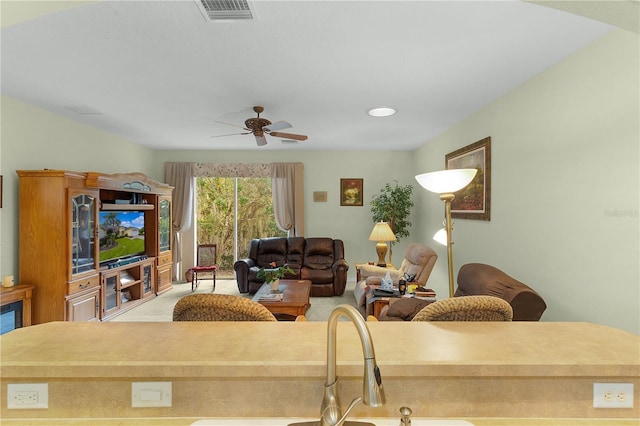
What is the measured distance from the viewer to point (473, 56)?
7.80 feet

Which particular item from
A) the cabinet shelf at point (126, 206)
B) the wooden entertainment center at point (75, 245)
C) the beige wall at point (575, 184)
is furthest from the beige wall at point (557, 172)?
the cabinet shelf at point (126, 206)

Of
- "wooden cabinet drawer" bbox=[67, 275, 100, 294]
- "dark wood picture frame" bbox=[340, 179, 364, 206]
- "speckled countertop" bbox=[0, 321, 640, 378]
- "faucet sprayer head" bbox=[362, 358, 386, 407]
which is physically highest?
"dark wood picture frame" bbox=[340, 179, 364, 206]

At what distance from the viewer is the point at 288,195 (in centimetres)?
620

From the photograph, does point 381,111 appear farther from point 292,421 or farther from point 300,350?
point 292,421

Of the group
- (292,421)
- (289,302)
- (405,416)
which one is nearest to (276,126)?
(289,302)

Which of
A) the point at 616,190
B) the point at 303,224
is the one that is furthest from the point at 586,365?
the point at 303,224

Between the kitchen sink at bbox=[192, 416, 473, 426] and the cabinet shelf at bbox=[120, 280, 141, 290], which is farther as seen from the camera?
the cabinet shelf at bbox=[120, 280, 141, 290]

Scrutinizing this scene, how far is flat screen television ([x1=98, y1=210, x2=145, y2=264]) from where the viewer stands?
14.0 ft

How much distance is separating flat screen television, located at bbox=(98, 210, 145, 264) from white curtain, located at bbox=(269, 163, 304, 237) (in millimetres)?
2310

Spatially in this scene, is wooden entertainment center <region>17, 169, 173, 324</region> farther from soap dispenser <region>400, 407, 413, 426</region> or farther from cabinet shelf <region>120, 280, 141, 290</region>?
soap dispenser <region>400, 407, 413, 426</region>

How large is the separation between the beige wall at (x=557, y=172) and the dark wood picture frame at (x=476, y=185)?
108 millimetres

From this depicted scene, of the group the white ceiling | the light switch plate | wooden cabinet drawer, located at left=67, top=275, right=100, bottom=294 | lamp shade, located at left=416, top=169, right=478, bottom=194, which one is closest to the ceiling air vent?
the white ceiling

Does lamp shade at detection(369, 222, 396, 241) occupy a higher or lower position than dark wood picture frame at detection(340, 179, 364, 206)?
lower

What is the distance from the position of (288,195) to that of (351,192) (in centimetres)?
122
